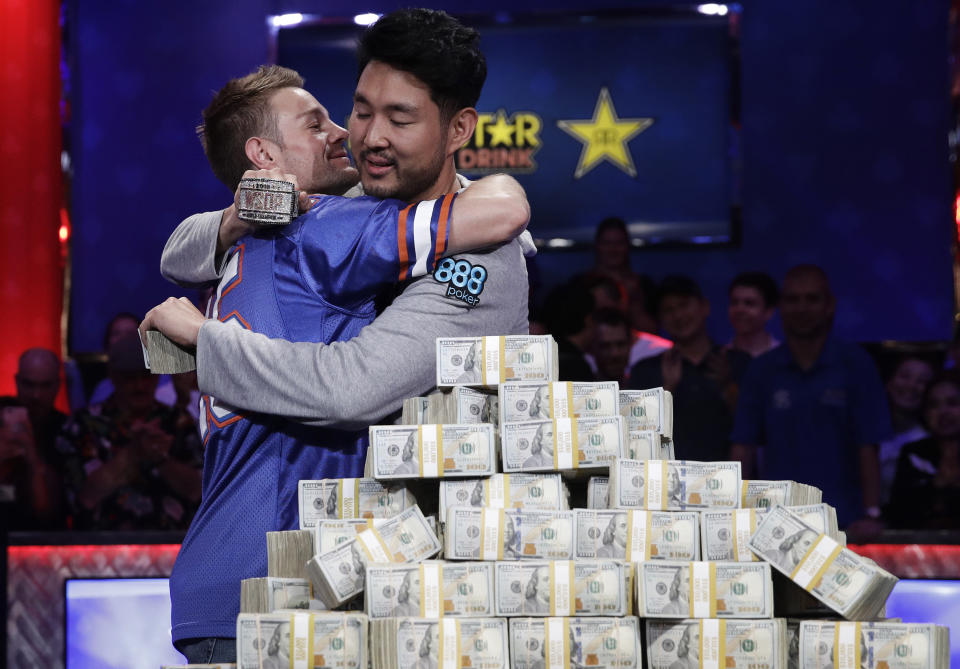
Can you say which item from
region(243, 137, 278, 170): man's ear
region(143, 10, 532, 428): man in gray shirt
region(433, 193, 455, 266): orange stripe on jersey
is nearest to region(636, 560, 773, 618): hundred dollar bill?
region(143, 10, 532, 428): man in gray shirt

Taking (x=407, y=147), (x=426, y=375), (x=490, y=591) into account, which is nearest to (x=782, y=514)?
(x=490, y=591)

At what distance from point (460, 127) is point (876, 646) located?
1.33m

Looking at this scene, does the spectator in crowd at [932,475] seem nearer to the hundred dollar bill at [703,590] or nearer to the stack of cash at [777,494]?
the stack of cash at [777,494]

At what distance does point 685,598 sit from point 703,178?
213 inches

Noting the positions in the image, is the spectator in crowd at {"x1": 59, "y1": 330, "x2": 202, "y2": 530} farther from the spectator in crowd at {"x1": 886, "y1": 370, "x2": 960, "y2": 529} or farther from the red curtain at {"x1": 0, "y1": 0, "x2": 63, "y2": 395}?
the spectator in crowd at {"x1": 886, "y1": 370, "x2": 960, "y2": 529}

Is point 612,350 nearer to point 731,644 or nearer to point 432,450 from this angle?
point 432,450

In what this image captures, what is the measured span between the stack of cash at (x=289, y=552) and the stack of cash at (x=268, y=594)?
0.8 inches

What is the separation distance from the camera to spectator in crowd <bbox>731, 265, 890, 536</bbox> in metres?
5.27

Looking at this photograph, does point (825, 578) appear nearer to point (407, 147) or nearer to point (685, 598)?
point (685, 598)

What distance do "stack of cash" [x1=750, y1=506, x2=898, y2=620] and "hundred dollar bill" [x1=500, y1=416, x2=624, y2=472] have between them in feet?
1.08

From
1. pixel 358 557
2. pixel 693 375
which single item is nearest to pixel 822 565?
pixel 358 557

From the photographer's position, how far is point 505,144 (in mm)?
7613

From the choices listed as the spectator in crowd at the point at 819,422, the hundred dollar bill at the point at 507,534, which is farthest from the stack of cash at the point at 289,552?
the spectator in crowd at the point at 819,422

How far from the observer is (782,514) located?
2.40 metres
